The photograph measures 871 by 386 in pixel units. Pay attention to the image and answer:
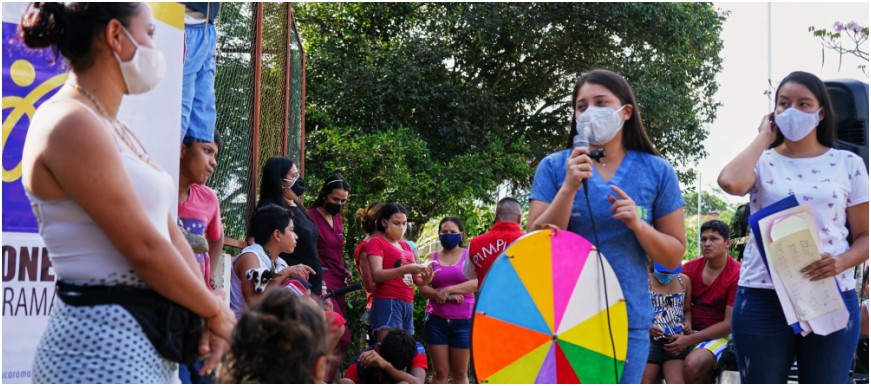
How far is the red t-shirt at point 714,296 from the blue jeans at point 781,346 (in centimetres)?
338

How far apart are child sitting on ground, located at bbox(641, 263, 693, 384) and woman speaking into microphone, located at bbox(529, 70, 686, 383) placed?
347 cm

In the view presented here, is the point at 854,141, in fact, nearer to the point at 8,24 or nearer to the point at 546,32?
the point at 8,24

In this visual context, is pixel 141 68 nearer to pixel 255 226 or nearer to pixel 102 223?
pixel 102 223

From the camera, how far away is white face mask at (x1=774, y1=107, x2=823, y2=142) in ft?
12.9

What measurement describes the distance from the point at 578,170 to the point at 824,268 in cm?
121

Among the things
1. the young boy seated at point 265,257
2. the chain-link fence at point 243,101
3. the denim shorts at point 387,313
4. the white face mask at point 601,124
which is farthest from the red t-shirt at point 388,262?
the white face mask at point 601,124

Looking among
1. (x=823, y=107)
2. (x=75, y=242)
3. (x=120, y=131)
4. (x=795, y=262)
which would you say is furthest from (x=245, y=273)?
(x=75, y=242)

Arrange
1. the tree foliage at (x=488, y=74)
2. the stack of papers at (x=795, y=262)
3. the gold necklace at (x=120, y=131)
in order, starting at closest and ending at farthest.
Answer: the gold necklace at (x=120, y=131), the stack of papers at (x=795, y=262), the tree foliage at (x=488, y=74)

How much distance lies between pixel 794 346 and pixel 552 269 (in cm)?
120

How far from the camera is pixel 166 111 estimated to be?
11.9 ft

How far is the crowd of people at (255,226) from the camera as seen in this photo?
221 centimetres

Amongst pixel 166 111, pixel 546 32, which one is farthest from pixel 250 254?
pixel 546 32

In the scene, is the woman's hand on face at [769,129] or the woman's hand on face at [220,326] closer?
the woman's hand on face at [220,326]

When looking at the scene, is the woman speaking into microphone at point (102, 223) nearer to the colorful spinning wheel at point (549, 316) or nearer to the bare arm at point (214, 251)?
the colorful spinning wheel at point (549, 316)
